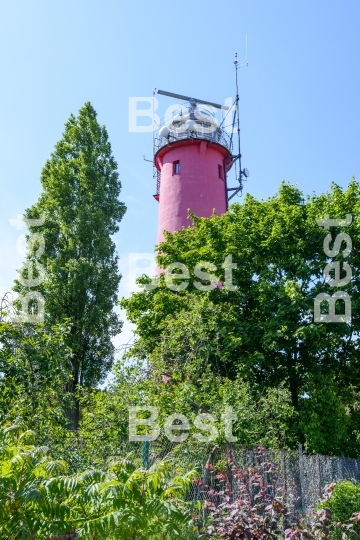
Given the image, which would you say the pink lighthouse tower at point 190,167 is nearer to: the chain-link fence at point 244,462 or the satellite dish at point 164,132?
the satellite dish at point 164,132

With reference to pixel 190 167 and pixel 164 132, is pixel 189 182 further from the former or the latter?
pixel 164 132

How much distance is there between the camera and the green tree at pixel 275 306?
13.6 meters

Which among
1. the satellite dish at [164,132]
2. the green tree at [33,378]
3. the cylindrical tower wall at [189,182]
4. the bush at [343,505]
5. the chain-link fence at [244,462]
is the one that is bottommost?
the bush at [343,505]

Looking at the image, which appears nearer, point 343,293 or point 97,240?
point 343,293

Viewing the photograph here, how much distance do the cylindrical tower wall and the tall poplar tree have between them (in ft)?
6.29

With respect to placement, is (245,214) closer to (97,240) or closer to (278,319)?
(278,319)

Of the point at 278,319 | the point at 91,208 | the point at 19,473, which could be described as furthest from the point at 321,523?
the point at 91,208

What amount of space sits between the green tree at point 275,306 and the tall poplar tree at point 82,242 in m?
1.83

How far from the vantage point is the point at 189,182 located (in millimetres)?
20938

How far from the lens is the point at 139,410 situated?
9.94 m

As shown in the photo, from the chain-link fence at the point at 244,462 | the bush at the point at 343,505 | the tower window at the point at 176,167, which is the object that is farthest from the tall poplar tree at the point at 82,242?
the bush at the point at 343,505

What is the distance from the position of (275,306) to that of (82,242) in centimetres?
767

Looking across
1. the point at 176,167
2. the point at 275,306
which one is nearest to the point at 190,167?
the point at 176,167

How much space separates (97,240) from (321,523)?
49.0 feet
